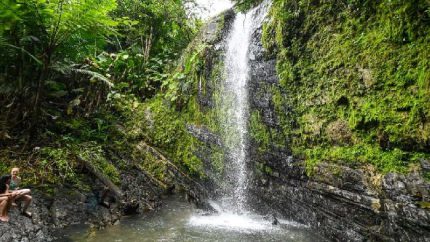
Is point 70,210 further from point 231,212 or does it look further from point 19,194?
point 231,212

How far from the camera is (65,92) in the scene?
8508 mm

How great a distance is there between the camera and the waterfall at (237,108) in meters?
7.86

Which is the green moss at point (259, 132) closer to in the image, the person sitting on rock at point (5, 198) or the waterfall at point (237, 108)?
the waterfall at point (237, 108)

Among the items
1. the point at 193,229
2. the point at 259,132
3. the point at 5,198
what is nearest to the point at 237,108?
the point at 259,132

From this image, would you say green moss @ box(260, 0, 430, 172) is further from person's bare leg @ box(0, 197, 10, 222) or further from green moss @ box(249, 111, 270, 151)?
person's bare leg @ box(0, 197, 10, 222)

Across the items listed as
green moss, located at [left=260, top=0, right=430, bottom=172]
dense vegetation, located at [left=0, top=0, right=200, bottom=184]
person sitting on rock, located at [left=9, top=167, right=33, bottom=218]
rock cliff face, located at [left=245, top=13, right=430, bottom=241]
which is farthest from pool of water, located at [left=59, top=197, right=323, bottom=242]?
dense vegetation, located at [left=0, top=0, right=200, bottom=184]

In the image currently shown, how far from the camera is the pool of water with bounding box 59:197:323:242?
5.43 meters

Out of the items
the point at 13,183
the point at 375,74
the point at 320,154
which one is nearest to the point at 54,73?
the point at 13,183

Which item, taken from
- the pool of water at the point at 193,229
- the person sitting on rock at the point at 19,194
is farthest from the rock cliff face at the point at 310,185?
the person sitting on rock at the point at 19,194

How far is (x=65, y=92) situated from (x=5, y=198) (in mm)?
3958

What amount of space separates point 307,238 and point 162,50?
11.0 meters

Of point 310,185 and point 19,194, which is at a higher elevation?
point 310,185

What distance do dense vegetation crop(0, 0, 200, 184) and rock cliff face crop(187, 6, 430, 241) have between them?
8.49 feet

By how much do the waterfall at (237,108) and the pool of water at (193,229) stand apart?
89 centimetres
